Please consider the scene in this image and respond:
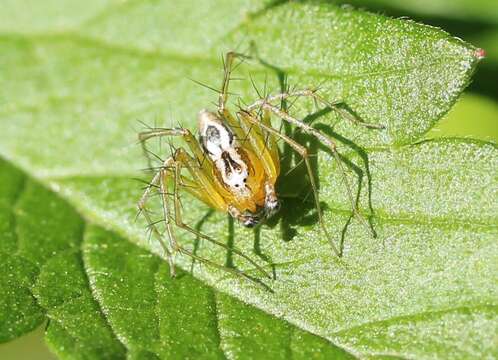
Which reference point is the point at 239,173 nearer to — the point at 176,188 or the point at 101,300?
the point at 176,188

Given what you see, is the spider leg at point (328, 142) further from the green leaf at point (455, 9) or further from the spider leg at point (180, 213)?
the green leaf at point (455, 9)

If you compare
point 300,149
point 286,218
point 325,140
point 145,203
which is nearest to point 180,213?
point 145,203

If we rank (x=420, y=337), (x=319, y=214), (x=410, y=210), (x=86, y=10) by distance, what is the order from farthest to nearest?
1. (x=86, y=10)
2. (x=319, y=214)
3. (x=410, y=210)
4. (x=420, y=337)

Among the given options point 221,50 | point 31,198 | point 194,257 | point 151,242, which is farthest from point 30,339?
point 221,50

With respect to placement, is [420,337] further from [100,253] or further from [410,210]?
[100,253]

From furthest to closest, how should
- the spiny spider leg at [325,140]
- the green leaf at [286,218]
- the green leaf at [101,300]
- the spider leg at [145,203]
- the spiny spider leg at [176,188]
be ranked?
the spider leg at [145,203], the spiny spider leg at [176,188], the spiny spider leg at [325,140], the green leaf at [101,300], the green leaf at [286,218]

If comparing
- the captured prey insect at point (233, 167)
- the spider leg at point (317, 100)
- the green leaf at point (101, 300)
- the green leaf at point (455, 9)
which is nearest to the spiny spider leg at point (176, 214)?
the captured prey insect at point (233, 167)
